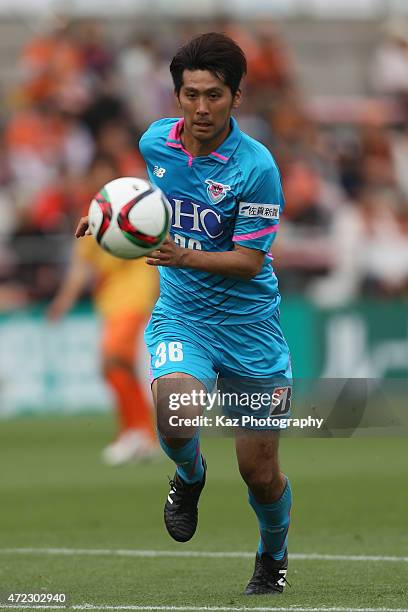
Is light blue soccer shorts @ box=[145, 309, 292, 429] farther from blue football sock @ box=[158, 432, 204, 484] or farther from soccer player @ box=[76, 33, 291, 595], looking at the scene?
blue football sock @ box=[158, 432, 204, 484]

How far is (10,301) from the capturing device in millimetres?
18312

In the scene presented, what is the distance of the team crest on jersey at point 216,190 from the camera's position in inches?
266

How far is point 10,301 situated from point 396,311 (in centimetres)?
498

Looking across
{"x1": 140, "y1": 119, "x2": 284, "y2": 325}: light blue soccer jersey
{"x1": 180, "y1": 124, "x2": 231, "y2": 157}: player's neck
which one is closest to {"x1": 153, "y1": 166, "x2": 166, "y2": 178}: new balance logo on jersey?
{"x1": 140, "y1": 119, "x2": 284, "y2": 325}: light blue soccer jersey

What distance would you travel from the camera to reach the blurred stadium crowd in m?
18.9

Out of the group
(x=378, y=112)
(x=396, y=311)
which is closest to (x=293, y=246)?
(x=396, y=311)

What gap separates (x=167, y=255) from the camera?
251 inches

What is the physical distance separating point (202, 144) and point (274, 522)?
1.90 m

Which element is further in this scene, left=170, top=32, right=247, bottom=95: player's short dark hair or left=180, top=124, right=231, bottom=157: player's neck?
left=180, top=124, right=231, bottom=157: player's neck

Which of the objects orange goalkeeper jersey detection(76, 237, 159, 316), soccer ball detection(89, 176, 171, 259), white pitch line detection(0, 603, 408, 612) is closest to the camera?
soccer ball detection(89, 176, 171, 259)

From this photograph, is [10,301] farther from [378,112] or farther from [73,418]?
[378,112]

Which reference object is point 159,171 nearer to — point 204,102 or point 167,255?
point 204,102

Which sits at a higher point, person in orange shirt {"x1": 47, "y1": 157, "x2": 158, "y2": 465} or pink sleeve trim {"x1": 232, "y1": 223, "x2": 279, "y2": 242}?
pink sleeve trim {"x1": 232, "y1": 223, "x2": 279, "y2": 242}

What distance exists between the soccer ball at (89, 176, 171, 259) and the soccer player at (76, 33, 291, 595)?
0.21 metres
